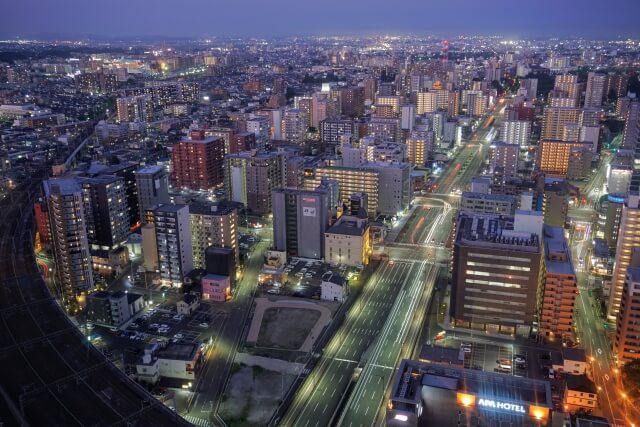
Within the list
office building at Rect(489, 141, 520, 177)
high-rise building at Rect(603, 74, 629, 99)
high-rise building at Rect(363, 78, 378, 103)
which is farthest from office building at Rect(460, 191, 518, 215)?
high-rise building at Rect(603, 74, 629, 99)

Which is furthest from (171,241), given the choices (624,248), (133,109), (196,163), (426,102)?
(426,102)

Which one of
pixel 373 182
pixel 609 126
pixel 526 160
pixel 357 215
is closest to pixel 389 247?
pixel 357 215

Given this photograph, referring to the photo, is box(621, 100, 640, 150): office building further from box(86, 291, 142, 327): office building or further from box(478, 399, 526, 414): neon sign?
box(86, 291, 142, 327): office building

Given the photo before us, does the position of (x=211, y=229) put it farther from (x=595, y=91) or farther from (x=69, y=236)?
(x=595, y=91)

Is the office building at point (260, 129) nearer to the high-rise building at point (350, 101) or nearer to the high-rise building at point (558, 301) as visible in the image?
the high-rise building at point (350, 101)

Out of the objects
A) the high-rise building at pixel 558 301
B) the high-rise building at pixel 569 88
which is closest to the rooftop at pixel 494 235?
the high-rise building at pixel 558 301
